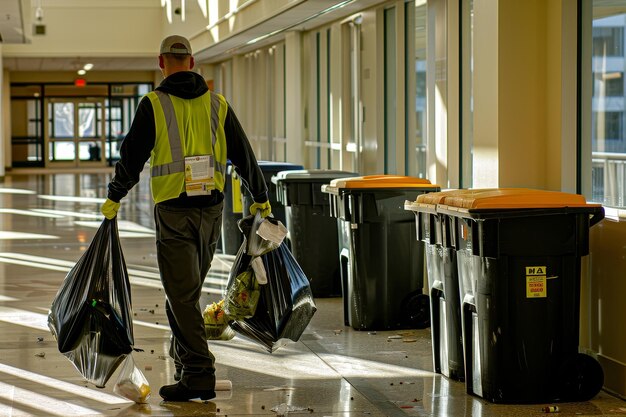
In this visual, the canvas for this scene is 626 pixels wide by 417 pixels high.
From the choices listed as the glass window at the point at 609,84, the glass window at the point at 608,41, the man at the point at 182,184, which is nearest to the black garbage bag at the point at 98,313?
the man at the point at 182,184

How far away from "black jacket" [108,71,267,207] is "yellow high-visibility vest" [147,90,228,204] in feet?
0.11

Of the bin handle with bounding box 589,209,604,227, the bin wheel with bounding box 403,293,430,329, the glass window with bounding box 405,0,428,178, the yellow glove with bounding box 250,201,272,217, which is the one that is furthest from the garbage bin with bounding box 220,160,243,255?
the bin handle with bounding box 589,209,604,227

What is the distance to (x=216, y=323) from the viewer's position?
6750mm

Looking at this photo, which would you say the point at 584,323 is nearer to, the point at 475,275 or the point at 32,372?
the point at 475,275

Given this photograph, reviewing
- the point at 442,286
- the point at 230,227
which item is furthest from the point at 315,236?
the point at 442,286

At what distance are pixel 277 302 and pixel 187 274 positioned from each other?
85 cm

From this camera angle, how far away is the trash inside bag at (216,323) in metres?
6.71

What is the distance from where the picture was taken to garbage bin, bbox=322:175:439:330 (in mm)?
8078

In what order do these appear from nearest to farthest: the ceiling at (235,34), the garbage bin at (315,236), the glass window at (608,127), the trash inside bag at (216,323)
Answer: the trash inside bag at (216,323)
the glass window at (608,127)
the garbage bin at (315,236)
the ceiling at (235,34)

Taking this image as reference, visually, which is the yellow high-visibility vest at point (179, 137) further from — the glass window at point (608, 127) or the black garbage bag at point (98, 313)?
the glass window at point (608, 127)

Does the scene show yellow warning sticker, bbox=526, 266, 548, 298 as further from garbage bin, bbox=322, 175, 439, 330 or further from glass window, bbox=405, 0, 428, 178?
glass window, bbox=405, 0, 428, 178

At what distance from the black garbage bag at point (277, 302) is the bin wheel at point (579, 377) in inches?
62.6

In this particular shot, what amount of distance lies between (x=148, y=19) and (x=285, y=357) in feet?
79.7

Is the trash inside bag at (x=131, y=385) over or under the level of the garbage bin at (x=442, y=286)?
under
